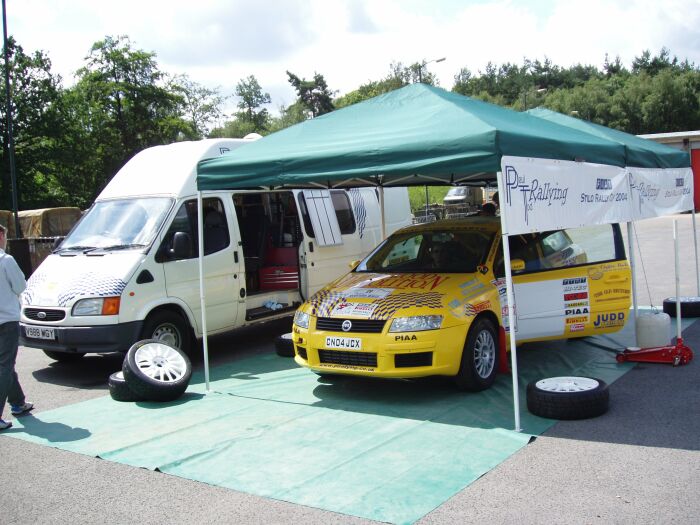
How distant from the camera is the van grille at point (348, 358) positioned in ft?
20.9

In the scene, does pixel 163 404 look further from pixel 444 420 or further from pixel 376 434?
pixel 444 420

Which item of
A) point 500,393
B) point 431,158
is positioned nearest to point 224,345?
point 500,393

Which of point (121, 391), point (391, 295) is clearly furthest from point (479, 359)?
point (121, 391)

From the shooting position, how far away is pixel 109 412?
6777 mm

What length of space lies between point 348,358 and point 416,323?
0.73 metres

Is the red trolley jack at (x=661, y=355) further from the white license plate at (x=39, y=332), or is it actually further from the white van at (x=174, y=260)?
the white license plate at (x=39, y=332)

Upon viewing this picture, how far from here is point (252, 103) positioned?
331ft

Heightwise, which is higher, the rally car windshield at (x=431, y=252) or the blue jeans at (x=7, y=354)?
the rally car windshield at (x=431, y=252)

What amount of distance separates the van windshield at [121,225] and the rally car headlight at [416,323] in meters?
3.60

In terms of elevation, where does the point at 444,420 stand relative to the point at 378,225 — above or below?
below

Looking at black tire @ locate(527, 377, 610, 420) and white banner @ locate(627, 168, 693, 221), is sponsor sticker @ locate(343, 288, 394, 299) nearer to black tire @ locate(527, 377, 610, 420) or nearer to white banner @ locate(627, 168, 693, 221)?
black tire @ locate(527, 377, 610, 420)

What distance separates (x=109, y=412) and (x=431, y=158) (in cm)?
391

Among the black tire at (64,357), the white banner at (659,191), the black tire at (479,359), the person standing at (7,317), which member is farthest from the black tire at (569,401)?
the black tire at (64,357)

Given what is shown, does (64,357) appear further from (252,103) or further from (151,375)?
(252,103)
